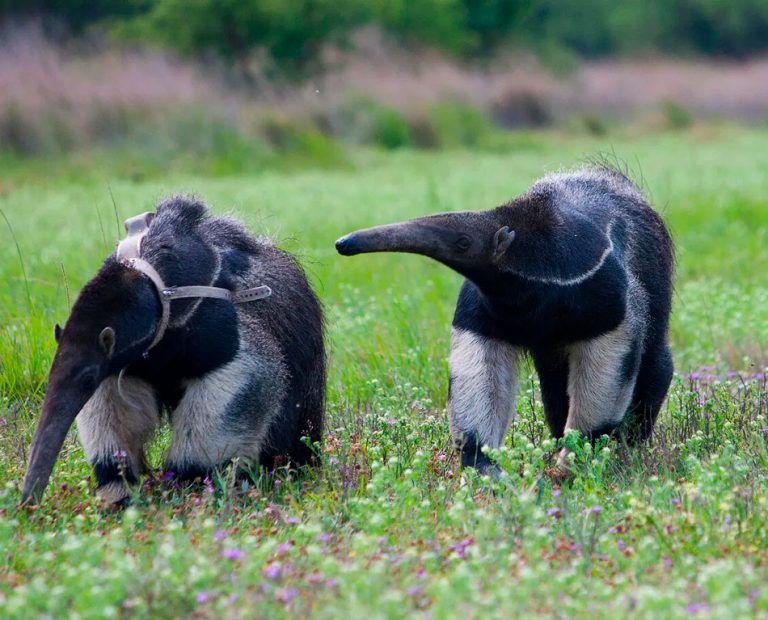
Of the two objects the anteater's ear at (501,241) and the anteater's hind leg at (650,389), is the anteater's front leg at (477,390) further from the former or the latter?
the anteater's hind leg at (650,389)

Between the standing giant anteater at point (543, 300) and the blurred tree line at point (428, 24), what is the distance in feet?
→ 77.4

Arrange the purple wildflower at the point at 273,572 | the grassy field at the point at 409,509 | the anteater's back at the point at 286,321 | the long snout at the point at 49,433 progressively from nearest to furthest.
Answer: the grassy field at the point at 409,509
the purple wildflower at the point at 273,572
the long snout at the point at 49,433
the anteater's back at the point at 286,321

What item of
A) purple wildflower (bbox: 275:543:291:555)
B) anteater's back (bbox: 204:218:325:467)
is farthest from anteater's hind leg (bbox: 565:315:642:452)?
purple wildflower (bbox: 275:543:291:555)

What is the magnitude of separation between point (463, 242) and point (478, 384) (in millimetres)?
720

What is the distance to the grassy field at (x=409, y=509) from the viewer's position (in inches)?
131

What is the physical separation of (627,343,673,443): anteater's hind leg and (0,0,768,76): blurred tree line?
76.4 ft

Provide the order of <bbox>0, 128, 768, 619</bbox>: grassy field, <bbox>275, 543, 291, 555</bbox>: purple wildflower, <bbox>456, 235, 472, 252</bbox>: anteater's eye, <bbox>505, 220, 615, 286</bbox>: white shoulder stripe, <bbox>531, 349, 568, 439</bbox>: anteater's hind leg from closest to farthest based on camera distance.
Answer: <bbox>0, 128, 768, 619</bbox>: grassy field
<bbox>275, 543, 291, 555</bbox>: purple wildflower
<bbox>456, 235, 472, 252</bbox>: anteater's eye
<bbox>505, 220, 615, 286</bbox>: white shoulder stripe
<bbox>531, 349, 568, 439</bbox>: anteater's hind leg

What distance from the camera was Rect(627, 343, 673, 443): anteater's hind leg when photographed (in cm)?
589

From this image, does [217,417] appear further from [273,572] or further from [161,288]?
[273,572]

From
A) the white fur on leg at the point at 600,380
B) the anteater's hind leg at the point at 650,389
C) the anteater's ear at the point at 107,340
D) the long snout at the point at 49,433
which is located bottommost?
the anteater's hind leg at the point at 650,389

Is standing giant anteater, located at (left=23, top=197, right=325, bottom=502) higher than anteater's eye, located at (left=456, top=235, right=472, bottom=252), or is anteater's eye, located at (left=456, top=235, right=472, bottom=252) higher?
anteater's eye, located at (left=456, top=235, right=472, bottom=252)

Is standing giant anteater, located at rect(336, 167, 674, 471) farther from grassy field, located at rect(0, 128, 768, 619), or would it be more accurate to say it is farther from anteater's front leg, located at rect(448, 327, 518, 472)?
grassy field, located at rect(0, 128, 768, 619)

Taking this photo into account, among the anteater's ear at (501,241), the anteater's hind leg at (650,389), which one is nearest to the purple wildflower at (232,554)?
the anteater's ear at (501,241)

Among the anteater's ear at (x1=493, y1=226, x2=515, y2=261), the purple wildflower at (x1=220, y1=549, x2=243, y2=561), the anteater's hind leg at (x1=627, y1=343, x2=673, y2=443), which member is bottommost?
the anteater's hind leg at (x1=627, y1=343, x2=673, y2=443)
